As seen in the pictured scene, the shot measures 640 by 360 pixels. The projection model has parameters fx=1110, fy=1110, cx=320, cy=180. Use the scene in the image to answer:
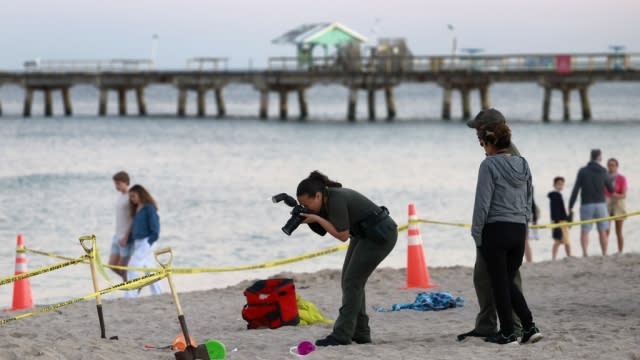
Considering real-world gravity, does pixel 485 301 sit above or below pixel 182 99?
above

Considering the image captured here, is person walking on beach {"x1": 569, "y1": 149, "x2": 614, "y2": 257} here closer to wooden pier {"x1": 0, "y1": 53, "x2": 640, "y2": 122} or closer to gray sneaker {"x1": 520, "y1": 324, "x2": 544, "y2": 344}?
gray sneaker {"x1": 520, "y1": 324, "x2": 544, "y2": 344}

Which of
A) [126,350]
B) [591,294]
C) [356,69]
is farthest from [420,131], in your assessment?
[126,350]

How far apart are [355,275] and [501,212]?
104cm

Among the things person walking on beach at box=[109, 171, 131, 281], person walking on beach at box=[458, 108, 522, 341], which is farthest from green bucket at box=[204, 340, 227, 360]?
person walking on beach at box=[109, 171, 131, 281]

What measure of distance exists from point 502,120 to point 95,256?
118 inches

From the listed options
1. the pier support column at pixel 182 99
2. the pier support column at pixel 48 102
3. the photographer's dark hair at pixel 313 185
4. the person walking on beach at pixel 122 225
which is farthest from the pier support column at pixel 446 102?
the photographer's dark hair at pixel 313 185

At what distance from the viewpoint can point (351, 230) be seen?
23.4 ft

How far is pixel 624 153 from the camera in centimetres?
4003

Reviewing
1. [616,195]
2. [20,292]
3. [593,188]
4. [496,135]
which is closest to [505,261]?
[496,135]

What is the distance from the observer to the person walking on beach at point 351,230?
6840 millimetres

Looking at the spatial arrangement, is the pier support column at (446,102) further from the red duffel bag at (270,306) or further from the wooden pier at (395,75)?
the red duffel bag at (270,306)

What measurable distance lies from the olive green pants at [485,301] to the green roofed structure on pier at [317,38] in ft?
160

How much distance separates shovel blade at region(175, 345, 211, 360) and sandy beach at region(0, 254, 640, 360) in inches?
12.1

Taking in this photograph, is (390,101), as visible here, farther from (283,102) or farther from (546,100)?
(546,100)
